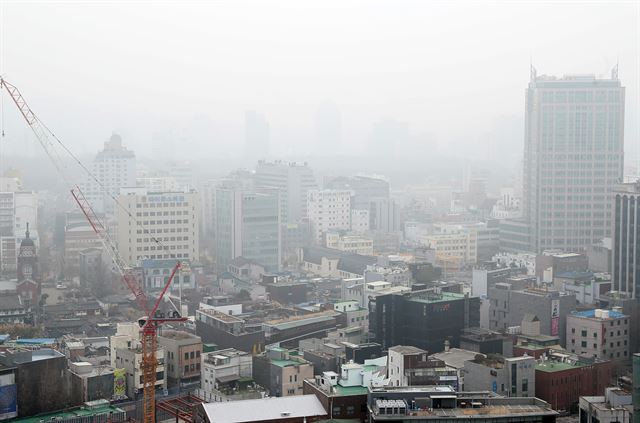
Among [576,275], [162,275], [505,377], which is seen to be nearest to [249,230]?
[162,275]

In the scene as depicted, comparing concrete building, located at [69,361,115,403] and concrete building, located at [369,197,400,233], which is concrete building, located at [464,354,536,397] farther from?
concrete building, located at [369,197,400,233]

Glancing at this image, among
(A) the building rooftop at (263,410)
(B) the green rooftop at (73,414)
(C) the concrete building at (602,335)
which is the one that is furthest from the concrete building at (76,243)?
(A) the building rooftop at (263,410)

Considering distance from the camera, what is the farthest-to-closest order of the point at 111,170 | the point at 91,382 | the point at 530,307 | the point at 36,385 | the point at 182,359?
the point at 111,170 < the point at 530,307 < the point at 182,359 < the point at 91,382 < the point at 36,385

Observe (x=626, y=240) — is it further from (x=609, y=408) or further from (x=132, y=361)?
(x=132, y=361)

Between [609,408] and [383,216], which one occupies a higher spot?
[383,216]

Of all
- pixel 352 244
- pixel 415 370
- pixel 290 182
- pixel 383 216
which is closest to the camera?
pixel 415 370

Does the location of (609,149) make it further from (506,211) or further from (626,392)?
(626,392)

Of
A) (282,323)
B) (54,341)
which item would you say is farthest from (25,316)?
(282,323)
